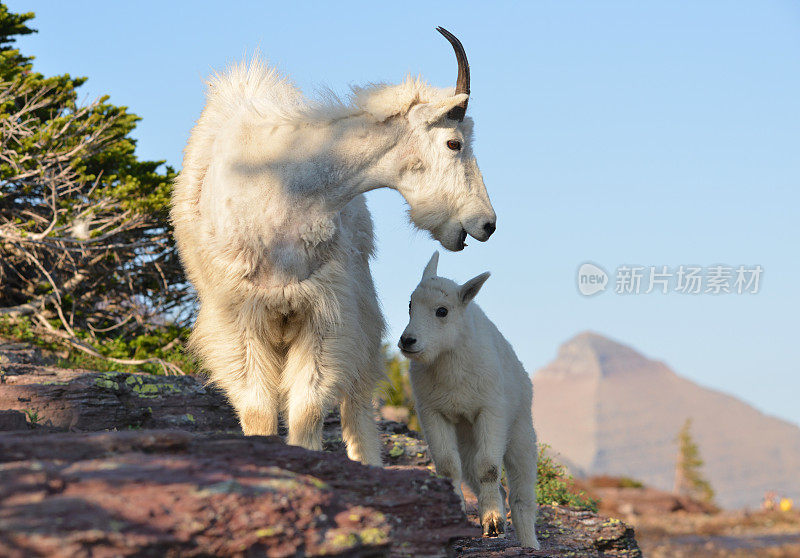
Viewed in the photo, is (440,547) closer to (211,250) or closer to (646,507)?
(211,250)

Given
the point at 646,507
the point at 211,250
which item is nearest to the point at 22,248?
the point at 211,250

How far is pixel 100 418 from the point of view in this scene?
24.5 feet

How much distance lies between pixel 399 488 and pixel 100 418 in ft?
14.9

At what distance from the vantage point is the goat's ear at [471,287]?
629 cm

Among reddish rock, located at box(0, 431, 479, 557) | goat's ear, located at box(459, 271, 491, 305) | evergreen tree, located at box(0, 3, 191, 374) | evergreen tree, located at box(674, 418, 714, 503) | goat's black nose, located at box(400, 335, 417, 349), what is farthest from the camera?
evergreen tree, located at box(674, 418, 714, 503)

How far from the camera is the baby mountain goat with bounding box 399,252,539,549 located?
598 centimetres

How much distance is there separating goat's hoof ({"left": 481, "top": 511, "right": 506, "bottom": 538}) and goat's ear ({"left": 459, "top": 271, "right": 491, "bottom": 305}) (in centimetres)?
156

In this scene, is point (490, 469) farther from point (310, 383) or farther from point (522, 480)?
point (310, 383)

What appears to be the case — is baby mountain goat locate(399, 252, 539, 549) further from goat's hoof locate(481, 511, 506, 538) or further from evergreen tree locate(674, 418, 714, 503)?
evergreen tree locate(674, 418, 714, 503)

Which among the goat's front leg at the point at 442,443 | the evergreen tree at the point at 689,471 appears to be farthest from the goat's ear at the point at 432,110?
the evergreen tree at the point at 689,471

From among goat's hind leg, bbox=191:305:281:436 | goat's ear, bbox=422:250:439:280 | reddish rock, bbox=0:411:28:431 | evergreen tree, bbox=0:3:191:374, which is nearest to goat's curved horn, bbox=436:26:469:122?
goat's ear, bbox=422:250:439:280

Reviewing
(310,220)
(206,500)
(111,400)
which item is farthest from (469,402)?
(111,400)

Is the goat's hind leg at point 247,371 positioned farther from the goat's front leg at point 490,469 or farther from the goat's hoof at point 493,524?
the goat's hoof at point 493,524

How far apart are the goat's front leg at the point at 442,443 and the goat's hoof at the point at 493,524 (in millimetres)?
245
